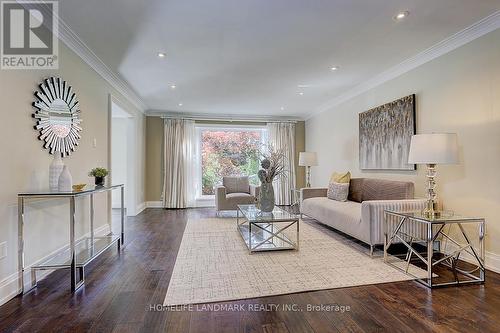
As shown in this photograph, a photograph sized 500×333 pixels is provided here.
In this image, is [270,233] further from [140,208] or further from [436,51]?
[140,208]

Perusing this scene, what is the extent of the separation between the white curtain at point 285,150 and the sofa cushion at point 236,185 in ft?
4.45

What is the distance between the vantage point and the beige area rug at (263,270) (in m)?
2.19

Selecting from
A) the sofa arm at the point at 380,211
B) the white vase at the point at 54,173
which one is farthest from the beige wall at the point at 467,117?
the white vase at the point at 54,173

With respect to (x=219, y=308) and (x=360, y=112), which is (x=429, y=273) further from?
(x=360, y=112)

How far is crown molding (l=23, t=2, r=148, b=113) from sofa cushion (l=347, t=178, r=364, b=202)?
408cm

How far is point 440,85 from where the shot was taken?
3162 millimetres

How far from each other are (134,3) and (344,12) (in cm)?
180

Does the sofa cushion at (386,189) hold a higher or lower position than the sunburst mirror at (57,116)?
lower

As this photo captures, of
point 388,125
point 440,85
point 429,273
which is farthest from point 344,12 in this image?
point 429,273

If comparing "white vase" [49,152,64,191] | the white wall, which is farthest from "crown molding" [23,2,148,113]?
the white wall

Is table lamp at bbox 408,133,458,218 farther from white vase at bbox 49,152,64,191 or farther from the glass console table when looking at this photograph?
white vase at bbox 49,152,64,191

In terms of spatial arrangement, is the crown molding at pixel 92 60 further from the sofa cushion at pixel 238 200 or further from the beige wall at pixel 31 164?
the sofa cushion at pixel 238 200

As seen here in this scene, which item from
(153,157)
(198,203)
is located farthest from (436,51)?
(153,157)

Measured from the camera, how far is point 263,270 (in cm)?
260
